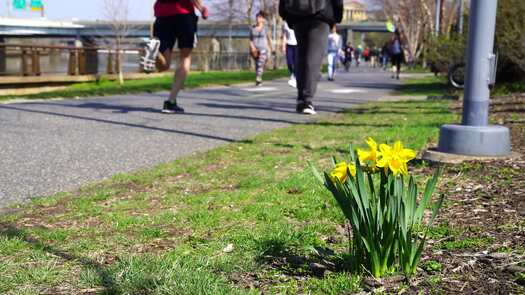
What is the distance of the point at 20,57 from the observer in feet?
83.0

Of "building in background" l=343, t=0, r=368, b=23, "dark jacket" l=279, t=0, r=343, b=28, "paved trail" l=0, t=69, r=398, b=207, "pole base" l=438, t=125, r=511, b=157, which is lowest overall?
"paved trail" l=0, t=69, r=398, b=207

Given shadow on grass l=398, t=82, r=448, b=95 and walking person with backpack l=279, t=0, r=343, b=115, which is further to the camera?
shadow on grass l=398, t=82, r=448, b=95

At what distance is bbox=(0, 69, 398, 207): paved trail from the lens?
4.60 metres

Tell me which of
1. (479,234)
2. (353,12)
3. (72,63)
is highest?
(353,12)

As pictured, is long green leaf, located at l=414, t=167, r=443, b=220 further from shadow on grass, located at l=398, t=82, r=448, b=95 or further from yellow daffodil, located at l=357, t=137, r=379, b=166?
shadow on grass, located at l=398, t=82, r=448, b=95

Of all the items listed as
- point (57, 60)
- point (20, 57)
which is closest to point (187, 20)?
point (20, 57)

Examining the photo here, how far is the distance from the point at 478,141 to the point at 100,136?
3721mm

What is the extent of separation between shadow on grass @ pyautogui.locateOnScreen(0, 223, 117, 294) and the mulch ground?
1.07m

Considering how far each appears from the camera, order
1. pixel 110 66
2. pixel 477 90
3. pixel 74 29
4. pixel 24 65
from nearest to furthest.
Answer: pixel 477 90 < pixel 24 65 < pixel 110 66 < pixel 74 29

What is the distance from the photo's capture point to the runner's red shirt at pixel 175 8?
8.42 metres

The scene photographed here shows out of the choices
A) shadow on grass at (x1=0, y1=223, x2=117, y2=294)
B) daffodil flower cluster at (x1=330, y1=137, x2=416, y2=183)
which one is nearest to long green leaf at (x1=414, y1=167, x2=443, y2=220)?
daffodil flower cluster at (x1=330, y1=137, x2=416, y2=183)

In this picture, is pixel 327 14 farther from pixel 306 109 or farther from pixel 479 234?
pixel 479 234

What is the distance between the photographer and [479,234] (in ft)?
9.36

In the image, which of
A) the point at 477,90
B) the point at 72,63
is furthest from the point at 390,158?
the point at 72,63
